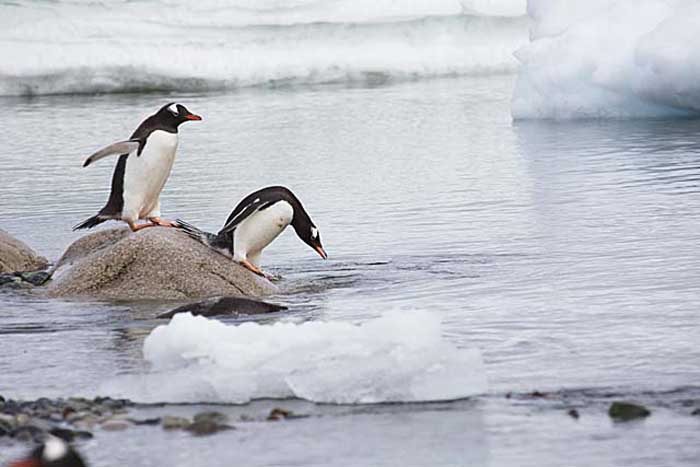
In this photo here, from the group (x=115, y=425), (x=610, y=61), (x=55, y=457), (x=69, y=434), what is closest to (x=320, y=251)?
(x=115, y=425)

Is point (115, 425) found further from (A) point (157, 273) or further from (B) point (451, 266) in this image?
(B) point (451, 266)

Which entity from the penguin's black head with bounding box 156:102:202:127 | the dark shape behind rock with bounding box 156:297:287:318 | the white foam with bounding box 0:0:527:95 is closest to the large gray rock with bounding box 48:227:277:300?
A: the dark shape behind rock with bounding box 156:297:287:318

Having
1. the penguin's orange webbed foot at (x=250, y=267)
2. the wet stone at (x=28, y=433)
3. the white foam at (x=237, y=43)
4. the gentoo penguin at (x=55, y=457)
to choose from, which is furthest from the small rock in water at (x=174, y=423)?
the white foam at (x=237, y=43)

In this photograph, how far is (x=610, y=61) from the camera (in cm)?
1378

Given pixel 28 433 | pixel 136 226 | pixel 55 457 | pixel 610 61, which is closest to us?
pixel 55 457

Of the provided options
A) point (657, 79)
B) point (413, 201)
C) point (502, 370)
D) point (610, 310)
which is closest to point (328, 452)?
point (502, 370)

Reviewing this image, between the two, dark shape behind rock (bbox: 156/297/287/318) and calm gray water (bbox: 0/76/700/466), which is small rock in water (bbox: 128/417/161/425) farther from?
dark shape behind rock (bbox: 156/297/287/318)

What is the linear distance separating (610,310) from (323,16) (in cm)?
1753

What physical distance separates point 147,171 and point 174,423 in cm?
339

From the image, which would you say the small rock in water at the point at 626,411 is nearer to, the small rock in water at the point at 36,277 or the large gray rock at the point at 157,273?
the large gray rock at the point at 157,273

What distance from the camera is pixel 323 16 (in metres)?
22.9

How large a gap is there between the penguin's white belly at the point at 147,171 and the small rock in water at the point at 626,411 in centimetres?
380

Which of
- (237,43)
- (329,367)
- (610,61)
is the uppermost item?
(237,43)

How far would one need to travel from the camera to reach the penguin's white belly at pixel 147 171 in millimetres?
7406
